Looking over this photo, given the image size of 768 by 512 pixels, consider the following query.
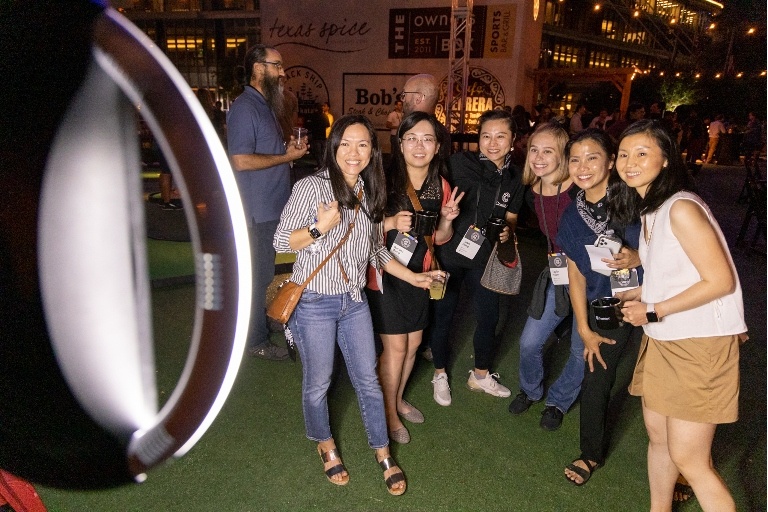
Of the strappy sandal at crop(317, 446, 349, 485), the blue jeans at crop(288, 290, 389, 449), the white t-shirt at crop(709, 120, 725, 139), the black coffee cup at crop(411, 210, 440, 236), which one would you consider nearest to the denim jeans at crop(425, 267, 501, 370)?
the black coffee cup at crop(411, 210, 440, 236)

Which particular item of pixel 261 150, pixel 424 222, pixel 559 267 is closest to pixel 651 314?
pixel 559 267

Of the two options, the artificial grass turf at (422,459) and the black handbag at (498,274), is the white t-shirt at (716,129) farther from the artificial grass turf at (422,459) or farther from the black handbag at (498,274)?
the black handbag at (498,274)

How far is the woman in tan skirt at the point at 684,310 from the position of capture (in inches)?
58.4

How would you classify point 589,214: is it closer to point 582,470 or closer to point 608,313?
point 608,313

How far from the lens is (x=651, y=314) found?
1.61 metres

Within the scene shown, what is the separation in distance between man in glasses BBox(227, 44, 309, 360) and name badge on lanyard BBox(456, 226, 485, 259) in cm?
101

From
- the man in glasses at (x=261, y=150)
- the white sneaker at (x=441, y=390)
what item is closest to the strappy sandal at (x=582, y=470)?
the white sneaker at (x=441, y=390)

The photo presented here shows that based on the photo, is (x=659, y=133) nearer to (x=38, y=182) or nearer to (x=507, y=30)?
(x=38, y=182)

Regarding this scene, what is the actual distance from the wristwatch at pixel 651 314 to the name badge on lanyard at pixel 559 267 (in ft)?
2.34

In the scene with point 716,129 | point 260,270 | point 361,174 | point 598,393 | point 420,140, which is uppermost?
point 716,129

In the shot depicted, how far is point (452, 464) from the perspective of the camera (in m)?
2.30

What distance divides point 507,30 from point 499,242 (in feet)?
34.9

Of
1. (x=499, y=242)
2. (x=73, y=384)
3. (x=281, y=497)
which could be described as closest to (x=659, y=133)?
(x=499, y=242)

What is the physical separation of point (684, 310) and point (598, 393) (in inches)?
28.9
